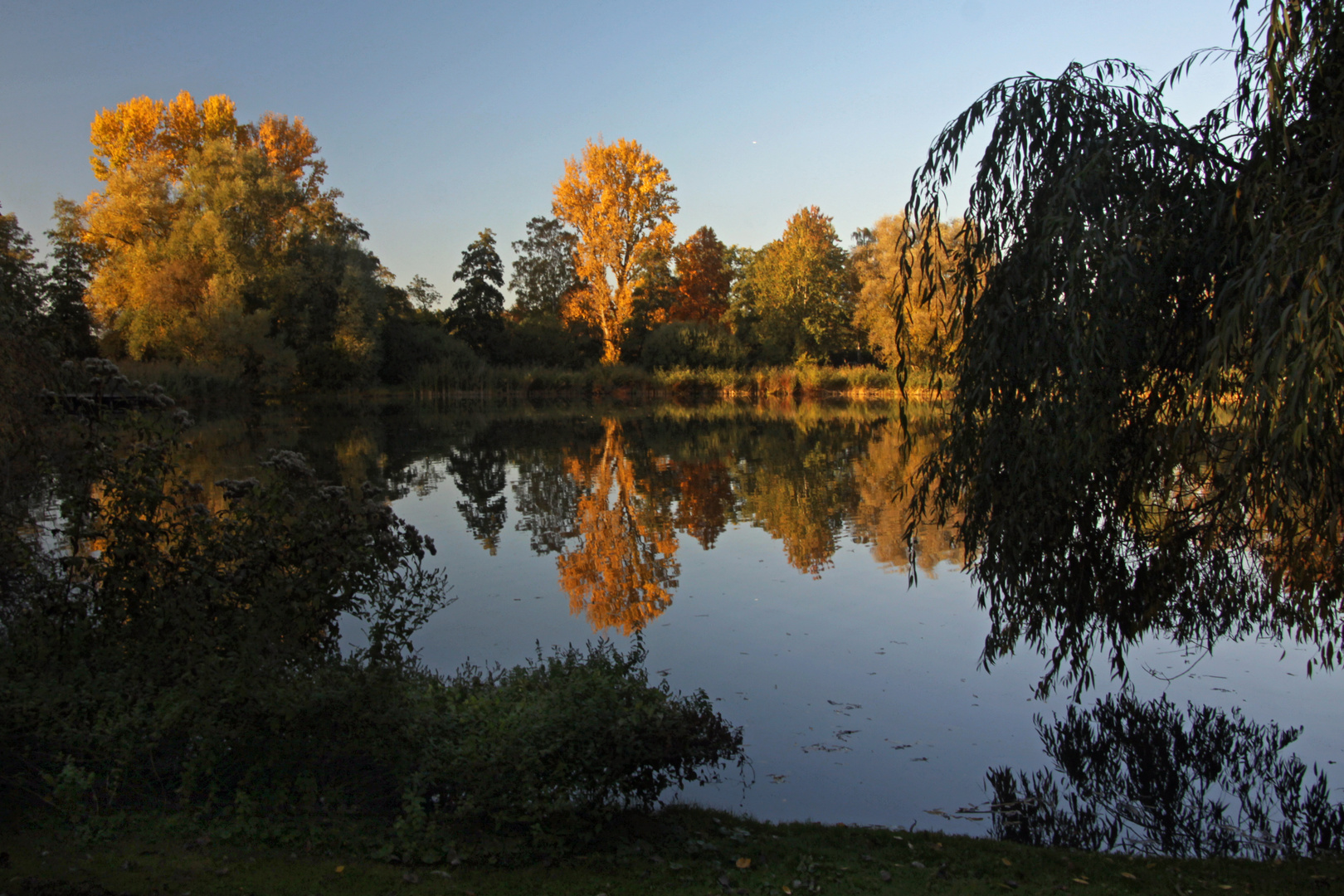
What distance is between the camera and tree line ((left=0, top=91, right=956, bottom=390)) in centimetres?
3838

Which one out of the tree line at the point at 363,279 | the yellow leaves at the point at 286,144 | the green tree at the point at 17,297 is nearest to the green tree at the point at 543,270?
the tree line at the point at 363,279

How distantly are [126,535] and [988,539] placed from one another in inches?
215

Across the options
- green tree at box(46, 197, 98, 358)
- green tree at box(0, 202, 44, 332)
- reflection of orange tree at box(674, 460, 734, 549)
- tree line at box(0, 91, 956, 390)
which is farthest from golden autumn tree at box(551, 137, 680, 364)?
green tree at box(0, 202, 44, 332)

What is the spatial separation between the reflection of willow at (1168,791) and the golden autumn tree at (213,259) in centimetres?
3901

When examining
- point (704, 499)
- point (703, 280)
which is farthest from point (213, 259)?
point (703, 280)

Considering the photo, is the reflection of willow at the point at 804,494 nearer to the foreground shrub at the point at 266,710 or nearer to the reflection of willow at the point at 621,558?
the reflection of willow at the point at 621,558

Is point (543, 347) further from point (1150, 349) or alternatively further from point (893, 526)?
point (1150, 349)

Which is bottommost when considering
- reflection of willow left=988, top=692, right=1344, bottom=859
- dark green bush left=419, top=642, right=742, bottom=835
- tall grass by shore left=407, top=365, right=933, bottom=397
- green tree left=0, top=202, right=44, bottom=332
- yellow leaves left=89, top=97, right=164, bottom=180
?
reflection of willow left=988, top=692, right=1344, bottom=859

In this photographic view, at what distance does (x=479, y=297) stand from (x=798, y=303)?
21.4 m

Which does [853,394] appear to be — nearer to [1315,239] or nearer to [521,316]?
[521,316]

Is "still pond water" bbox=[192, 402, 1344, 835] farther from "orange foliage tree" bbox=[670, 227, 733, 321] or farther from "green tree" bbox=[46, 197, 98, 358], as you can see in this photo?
"orange foliage tree" bbox=[670, 227, 733, 321]

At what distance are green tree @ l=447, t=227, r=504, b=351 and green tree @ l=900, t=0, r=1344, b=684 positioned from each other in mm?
55190

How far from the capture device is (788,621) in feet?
28.8

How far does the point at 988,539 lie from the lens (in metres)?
5.43
